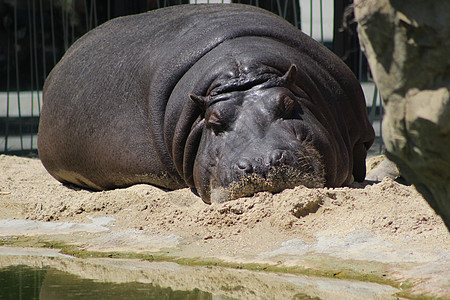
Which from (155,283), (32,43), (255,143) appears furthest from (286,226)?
(32,43)

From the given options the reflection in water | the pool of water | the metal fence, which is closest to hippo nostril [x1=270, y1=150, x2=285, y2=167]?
the pool of water

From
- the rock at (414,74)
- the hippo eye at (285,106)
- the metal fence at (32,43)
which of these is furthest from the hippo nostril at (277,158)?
the metal fence at (32,43)

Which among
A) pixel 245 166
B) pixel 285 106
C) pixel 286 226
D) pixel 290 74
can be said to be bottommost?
pixel 286 226

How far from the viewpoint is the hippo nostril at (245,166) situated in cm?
403

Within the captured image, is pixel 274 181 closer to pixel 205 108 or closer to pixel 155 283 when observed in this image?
pixel 205 108

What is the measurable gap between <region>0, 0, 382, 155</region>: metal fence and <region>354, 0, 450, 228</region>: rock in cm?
596

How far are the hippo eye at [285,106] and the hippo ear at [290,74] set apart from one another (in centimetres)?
19

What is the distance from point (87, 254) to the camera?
3.60 m

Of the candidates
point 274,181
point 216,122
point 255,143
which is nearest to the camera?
point 274,181

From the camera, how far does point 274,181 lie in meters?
4.02

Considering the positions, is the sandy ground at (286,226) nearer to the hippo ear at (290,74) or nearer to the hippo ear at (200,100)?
the hippo ear at (200,100)

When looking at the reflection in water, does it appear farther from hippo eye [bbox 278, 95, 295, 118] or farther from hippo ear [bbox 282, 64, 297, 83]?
hippo ear [bbox 282, 64, 297, 83]

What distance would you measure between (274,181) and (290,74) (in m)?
0.87

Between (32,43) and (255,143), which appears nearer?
(255,143)
